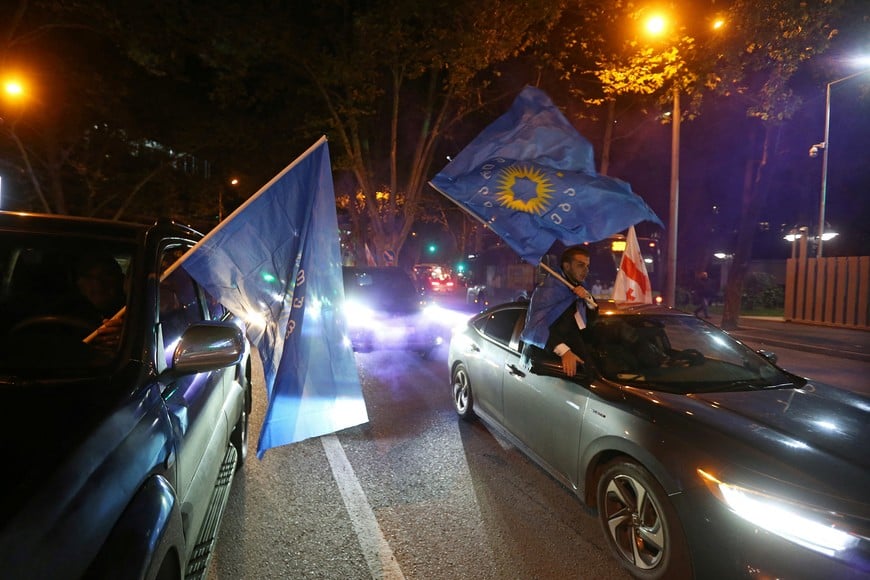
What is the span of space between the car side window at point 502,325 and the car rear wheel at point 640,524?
190 centimetres

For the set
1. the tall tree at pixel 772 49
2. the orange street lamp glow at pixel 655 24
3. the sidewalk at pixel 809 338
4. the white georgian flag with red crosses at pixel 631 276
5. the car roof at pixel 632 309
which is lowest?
the sidewalk at pixel 809 338

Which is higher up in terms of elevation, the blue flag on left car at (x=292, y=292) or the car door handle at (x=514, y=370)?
the blue flag on left car at (x=292, y=292)

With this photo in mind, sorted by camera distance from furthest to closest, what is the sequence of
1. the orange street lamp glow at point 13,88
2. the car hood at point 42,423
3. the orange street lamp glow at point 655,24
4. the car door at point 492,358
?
the orange street lamp glow at point 13,88, the orange street lamp glow at point 655,24, the car door at point 492,358, the car hood at point 42,423

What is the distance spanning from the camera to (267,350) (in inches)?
136

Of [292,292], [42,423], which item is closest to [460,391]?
[292,292]

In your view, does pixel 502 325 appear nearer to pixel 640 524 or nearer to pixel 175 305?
pixel 640 524

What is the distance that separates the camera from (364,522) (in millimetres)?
3746

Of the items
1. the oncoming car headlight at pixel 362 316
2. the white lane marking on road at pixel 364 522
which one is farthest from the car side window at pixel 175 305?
the oncoming car headlight at pixel 362 316

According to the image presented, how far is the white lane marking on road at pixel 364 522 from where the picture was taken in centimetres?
318

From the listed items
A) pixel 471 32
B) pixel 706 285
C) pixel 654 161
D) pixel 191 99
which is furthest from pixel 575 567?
pixel 654 161

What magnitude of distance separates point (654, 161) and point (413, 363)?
801 inches

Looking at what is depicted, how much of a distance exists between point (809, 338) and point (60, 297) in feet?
54.4

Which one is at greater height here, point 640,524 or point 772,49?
point 772,49

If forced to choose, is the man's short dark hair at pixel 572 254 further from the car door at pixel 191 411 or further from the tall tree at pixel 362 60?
the tall tree at pixel 362 60
